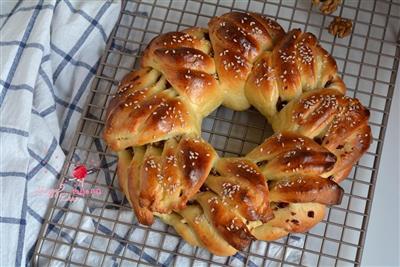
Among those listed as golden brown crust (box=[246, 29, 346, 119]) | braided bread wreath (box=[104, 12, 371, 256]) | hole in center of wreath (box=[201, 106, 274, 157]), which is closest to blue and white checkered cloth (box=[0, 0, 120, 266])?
braided bread wreath (box=[104, 12, 371, 256])

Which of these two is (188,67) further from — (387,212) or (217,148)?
(387,212)

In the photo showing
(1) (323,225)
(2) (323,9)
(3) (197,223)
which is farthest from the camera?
(2) (323,9)

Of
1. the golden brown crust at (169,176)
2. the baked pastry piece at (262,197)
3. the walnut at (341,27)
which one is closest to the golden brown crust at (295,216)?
the baked pastry piece at (262,197)

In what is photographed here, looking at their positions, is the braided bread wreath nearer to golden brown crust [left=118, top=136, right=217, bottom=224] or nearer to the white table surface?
golden brown crust [left=118, top=136, right=217, bottom=224]

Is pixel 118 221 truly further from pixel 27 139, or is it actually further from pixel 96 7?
pixel 96 7

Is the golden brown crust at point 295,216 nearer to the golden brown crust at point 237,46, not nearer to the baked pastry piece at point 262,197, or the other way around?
the baked pastry piece at point 262,197

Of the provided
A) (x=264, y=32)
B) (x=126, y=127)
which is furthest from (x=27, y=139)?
(x=264, y=32)
